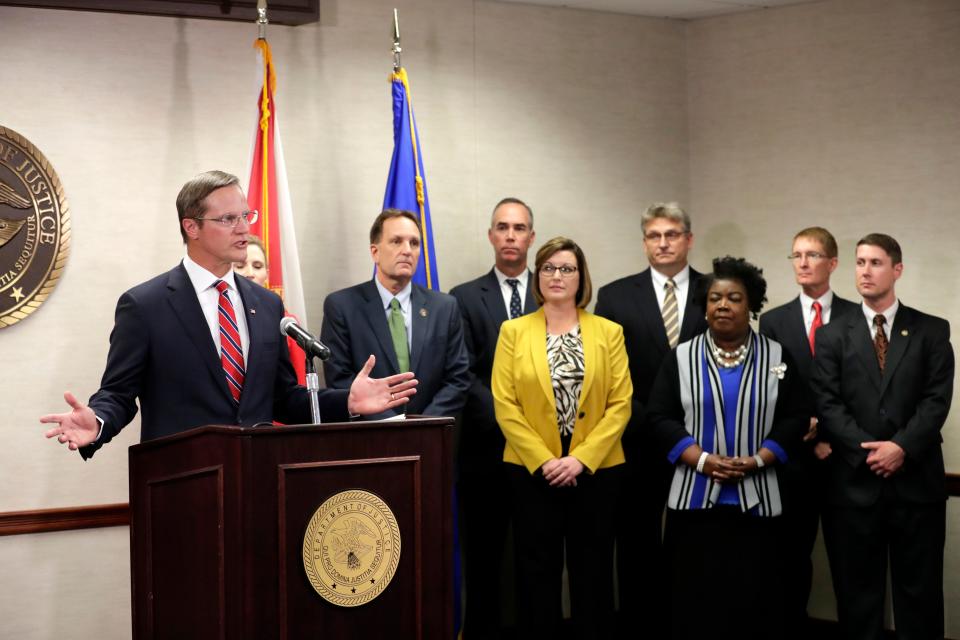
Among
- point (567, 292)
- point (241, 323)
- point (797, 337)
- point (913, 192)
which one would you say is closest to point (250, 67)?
point (567, 292)

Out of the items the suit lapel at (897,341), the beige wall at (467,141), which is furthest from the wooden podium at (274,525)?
the suit lapel at (897,341)

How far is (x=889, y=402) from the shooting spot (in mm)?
4504

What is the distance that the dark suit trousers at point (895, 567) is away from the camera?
14.7ft

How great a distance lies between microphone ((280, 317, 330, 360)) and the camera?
99.6 inches

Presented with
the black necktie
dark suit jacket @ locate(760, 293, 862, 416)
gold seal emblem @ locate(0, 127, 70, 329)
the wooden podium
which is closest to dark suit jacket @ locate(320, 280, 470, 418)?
the black necktie

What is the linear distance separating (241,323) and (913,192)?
3.65m

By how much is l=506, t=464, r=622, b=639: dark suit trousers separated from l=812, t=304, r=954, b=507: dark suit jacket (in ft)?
3.10

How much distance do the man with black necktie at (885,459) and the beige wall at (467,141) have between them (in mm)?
741

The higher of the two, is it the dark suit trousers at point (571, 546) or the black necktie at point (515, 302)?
the black necktie at point (515, 302)

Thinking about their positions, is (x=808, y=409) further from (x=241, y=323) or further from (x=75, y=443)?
(x=75, y=443)

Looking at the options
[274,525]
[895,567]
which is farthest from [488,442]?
[274,525]

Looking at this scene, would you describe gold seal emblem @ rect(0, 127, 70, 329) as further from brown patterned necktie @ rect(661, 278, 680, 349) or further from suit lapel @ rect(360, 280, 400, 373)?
brown patterned necktie @ rect(661, 278, 680, 349)

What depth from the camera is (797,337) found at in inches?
192

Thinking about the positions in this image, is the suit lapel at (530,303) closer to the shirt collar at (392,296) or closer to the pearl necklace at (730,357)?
the shirt collar at (392,296)
